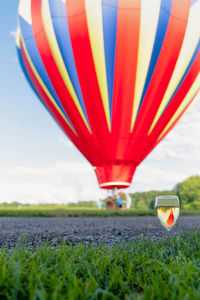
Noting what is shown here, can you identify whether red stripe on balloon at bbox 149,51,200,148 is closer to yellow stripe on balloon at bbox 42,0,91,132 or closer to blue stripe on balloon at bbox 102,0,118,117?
blue stripe on balloon at bbox 102,0,118,117

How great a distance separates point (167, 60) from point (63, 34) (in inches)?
124

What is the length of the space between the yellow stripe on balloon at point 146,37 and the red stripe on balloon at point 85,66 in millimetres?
1300

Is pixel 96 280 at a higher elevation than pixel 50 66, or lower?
lower

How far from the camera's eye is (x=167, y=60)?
8.66 meters

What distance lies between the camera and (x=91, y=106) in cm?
925

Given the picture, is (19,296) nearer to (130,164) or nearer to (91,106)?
(91,106)

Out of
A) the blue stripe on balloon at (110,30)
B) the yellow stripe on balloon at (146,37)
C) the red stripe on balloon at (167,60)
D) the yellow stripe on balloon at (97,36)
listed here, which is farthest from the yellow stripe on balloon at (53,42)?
the red stripe on balloon at (167,60)

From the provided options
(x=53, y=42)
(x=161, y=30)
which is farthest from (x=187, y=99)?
(x=53, y=42)

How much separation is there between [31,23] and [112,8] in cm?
298

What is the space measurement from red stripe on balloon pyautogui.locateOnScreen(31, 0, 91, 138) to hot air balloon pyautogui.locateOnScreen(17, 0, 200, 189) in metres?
0.03

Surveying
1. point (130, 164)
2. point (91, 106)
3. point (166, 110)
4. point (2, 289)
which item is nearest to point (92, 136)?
point (91, 106)

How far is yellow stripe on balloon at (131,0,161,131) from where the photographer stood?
8.18 metres

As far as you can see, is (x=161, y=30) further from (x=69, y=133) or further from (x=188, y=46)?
(x=69, y=133)

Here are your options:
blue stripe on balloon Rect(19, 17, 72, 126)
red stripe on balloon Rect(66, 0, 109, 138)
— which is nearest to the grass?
red stripe on balloon Rect(66, 0, 109, 138)
